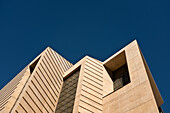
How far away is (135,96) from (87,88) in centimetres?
738

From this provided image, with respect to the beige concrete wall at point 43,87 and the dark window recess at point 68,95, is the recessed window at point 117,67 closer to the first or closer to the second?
the dark window recess at point 68,95

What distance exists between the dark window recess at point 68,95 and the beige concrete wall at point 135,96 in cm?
453

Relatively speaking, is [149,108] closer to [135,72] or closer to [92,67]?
[135,72]

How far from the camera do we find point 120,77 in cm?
3197

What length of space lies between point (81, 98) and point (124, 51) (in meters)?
12.0

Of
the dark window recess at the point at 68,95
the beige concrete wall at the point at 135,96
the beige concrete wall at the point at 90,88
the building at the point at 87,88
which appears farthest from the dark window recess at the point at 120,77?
the dark window recess at the point at 68,95

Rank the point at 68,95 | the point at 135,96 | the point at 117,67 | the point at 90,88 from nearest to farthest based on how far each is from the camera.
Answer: the point at 135,96 < the point at 90,88 < the point at 68,95 < the point at 117,67

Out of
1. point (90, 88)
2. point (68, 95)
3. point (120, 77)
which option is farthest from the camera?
point (120, 77)

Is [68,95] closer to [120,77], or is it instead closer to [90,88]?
[90,88]

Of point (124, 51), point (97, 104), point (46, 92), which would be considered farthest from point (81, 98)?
point (124, 51)

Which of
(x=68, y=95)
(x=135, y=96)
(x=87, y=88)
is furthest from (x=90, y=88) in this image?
(x=135, y=96)

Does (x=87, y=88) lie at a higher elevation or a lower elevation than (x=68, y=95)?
lower

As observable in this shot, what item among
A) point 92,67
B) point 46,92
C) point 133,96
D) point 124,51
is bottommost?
point 133,96

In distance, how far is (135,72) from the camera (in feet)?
83.5
